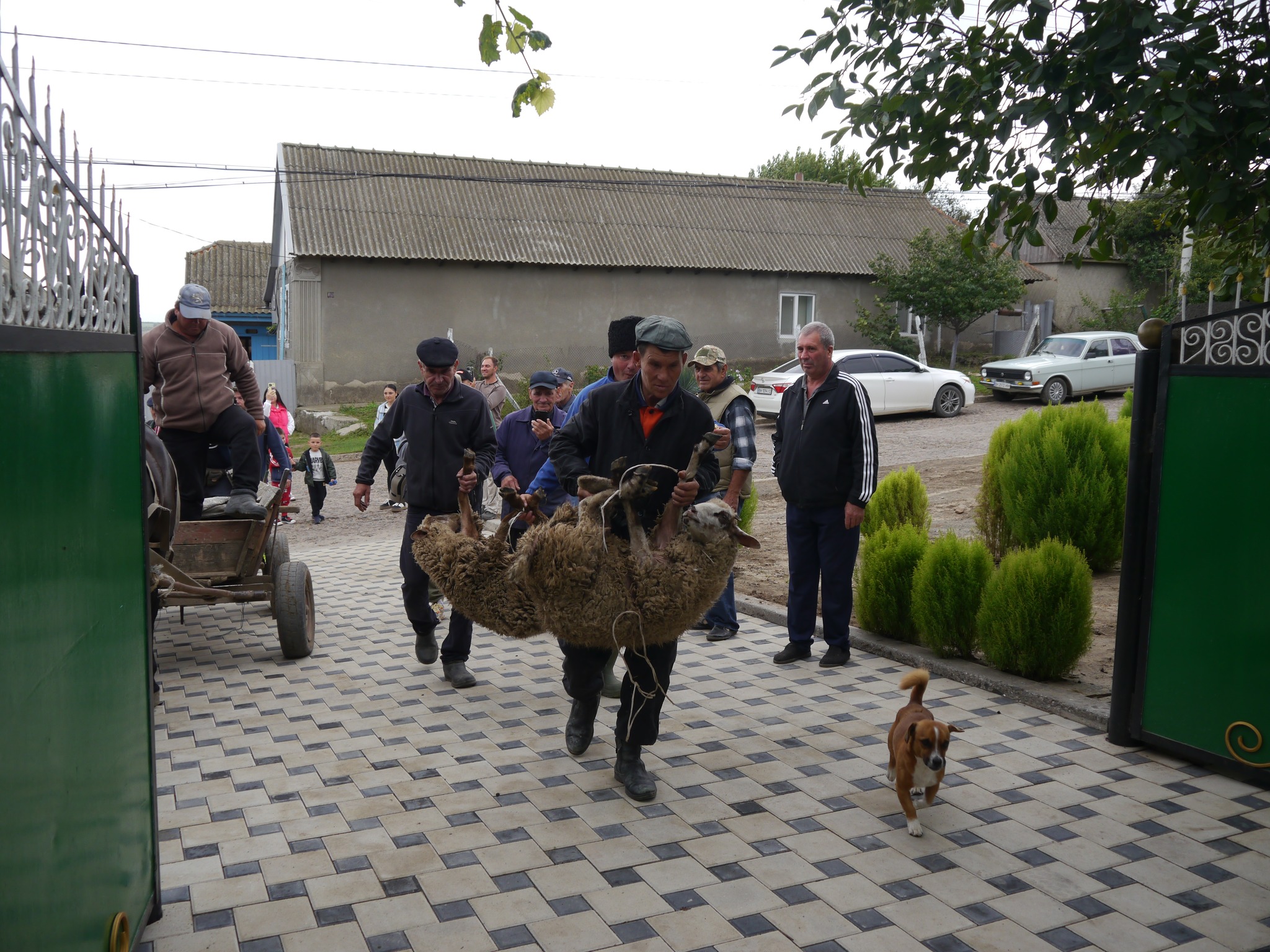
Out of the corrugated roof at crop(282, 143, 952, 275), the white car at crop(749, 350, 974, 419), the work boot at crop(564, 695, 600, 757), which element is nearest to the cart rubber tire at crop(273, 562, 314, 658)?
the work boot at crop(564, 695, 600, 757)

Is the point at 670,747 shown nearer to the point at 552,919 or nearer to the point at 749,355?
the point at 552,919

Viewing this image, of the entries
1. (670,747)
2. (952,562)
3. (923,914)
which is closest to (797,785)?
(670,747)

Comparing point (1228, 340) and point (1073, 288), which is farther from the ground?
point (1073, 288)

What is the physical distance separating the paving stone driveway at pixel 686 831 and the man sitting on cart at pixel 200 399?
159 cm

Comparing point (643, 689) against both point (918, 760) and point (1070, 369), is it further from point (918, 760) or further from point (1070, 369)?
point (1070, 369)

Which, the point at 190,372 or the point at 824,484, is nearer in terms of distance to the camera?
the point at 824,484

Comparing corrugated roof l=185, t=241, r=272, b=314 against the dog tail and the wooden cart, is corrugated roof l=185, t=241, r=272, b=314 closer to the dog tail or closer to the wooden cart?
the wooden cart

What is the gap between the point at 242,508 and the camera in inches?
287

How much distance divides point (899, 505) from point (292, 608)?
4800 mm

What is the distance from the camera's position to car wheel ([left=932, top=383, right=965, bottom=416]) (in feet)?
75.7

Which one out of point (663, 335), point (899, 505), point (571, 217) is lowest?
point (899, 505)

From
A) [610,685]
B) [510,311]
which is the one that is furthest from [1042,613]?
[510,311]

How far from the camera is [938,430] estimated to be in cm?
2080

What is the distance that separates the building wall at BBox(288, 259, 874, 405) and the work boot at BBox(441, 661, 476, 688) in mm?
22459
